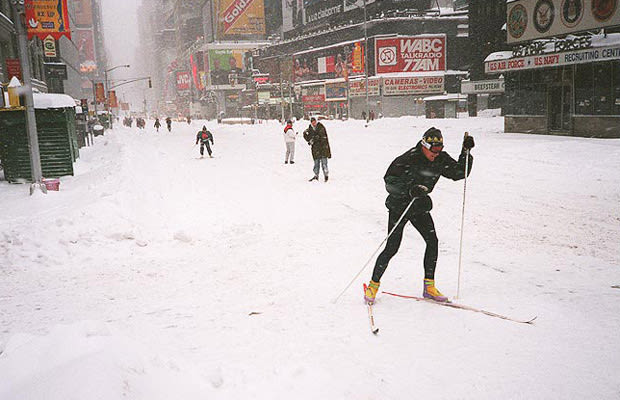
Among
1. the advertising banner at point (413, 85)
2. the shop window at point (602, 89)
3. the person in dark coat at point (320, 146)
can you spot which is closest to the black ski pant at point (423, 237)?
the person in dark coat at point (320, 146)

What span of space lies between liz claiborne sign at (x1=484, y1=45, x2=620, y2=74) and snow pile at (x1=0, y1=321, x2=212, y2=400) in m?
22.3

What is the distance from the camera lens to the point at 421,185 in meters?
5.03

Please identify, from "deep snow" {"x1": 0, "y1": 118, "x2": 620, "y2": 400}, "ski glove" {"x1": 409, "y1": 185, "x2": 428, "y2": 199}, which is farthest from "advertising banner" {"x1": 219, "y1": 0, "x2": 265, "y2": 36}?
"ski glove" {"x1": 409, "y1": 185, "x2": 428, "y2": 199}

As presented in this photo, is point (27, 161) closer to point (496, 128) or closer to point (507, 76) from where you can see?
point (507, 76)

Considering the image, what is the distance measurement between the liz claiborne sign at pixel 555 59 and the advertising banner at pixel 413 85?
3641 centimetres

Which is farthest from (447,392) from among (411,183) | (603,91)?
(603,91)

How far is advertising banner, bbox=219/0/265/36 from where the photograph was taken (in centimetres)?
12938

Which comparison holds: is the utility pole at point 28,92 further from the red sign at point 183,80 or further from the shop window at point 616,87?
the red sign at point 183,80

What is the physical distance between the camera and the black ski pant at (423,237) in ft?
17.2

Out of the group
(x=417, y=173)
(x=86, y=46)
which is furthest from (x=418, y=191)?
(x=86, y=46)

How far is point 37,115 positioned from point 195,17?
178021mm

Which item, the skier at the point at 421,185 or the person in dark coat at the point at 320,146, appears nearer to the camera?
the skier at the point at 421,185

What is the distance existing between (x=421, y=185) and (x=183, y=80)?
575ft

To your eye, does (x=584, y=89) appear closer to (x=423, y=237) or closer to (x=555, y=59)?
(x=555, y=59)
